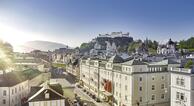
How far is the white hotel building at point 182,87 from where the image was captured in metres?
37.7

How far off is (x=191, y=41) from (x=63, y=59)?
69.7m

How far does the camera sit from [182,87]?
39062mm

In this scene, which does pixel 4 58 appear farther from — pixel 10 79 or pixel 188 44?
pixel 188 44

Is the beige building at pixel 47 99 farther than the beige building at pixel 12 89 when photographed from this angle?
No

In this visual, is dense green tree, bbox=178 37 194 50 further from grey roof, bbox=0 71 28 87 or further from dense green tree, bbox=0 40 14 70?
grey roof, bbox=0 71 28 87

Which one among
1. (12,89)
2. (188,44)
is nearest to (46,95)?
(12,89)

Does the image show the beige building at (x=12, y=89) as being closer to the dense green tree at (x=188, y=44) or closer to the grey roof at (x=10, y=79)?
the grey roof at (x=10, y=79)

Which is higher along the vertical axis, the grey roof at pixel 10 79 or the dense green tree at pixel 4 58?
the dense green tree at pixel 4 58

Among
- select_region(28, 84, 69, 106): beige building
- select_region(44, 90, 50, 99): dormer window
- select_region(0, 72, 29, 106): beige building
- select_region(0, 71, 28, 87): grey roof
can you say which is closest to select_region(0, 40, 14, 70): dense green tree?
select_region(0, 71, 28, 87): grey roof

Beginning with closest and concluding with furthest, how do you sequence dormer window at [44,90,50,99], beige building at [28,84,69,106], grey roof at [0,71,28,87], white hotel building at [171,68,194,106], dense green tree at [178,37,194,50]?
beige building at [28,84,69,106], dormer window at [44,90,50,99], white hotel building at [171,68,194,106], grey roof at [0,71,28,87], dense green tree at [178,37,194,50]

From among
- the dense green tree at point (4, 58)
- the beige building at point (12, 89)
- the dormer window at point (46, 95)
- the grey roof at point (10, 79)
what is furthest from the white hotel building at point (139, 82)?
the dense green tree at point (4, 58)

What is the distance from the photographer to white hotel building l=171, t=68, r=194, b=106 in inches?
1483

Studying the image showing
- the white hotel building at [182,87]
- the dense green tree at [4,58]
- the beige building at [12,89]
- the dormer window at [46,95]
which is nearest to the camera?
the dormer window at [46,95]

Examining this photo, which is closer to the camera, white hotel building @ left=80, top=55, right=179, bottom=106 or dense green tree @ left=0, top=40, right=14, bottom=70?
white hotel building @ left=80, top=55, right=179, bottom=106
